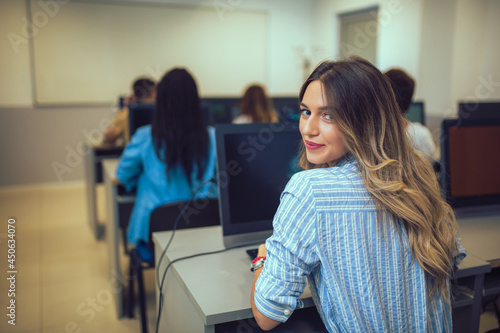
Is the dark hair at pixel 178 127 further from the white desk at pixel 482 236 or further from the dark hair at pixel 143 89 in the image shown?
the dark hair at pixel 143 89

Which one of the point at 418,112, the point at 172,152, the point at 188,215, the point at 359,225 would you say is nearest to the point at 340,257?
the point at 359,225

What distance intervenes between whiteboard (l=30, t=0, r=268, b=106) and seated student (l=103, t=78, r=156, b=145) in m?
1.56

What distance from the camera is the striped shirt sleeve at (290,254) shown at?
0.88 meters

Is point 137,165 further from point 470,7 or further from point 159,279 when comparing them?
point 470,7

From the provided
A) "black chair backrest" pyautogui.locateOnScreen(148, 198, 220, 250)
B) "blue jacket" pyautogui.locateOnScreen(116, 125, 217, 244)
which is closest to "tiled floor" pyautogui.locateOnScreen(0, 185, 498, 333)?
"blue jacket" pyautogui.locateOnScreen(116, 125, 217, 244)

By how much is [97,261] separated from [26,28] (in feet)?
10.2

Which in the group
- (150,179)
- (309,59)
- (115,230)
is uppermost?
(309,59)

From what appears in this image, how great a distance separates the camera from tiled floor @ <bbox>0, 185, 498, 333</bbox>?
226 centimetres

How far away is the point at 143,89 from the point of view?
3828 millimetres

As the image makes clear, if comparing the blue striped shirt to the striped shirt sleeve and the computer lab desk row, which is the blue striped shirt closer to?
the striped shirt sleeve

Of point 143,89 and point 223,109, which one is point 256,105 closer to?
point 223,109

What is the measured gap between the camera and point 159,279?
1562 millimetres

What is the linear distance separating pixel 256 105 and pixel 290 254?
8.28ft

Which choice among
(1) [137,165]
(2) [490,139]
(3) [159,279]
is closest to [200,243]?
(3) [159,279]
